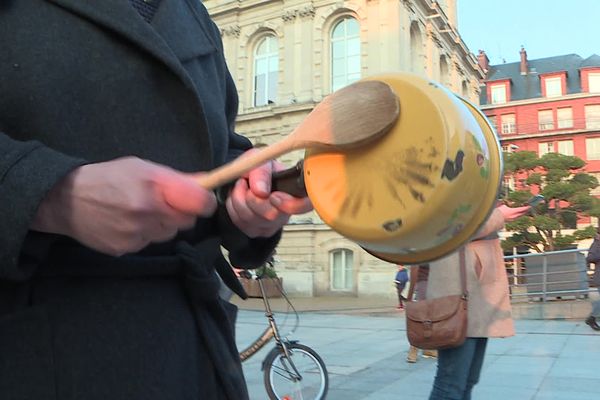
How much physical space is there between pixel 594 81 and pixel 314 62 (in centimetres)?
2700

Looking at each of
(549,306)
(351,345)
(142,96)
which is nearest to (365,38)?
(549,306)

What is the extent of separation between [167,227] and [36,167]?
17 cm

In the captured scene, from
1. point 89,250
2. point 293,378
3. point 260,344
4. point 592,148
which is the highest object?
point 592,148

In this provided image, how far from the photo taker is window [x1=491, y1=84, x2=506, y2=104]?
4000cm

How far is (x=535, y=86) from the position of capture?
132ft

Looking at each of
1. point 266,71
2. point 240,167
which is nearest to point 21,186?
point 240,167

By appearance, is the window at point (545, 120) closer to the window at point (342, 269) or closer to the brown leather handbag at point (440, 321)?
the window at point (342, 269)

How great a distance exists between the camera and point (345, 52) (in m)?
19.8

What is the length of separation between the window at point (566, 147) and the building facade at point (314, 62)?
66.1 feet

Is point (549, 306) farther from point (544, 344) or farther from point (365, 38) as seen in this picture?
point (365, 38)

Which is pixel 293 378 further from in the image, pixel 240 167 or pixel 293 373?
pixel 240 167

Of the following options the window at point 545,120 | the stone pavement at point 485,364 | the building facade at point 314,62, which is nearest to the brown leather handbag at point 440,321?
the stone pavement at point 485,364

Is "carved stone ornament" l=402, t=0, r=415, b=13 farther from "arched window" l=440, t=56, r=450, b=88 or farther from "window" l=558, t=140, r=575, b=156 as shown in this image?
"window" l=558, t=140, r=575, b=156

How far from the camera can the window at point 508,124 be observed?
38.9 meters
